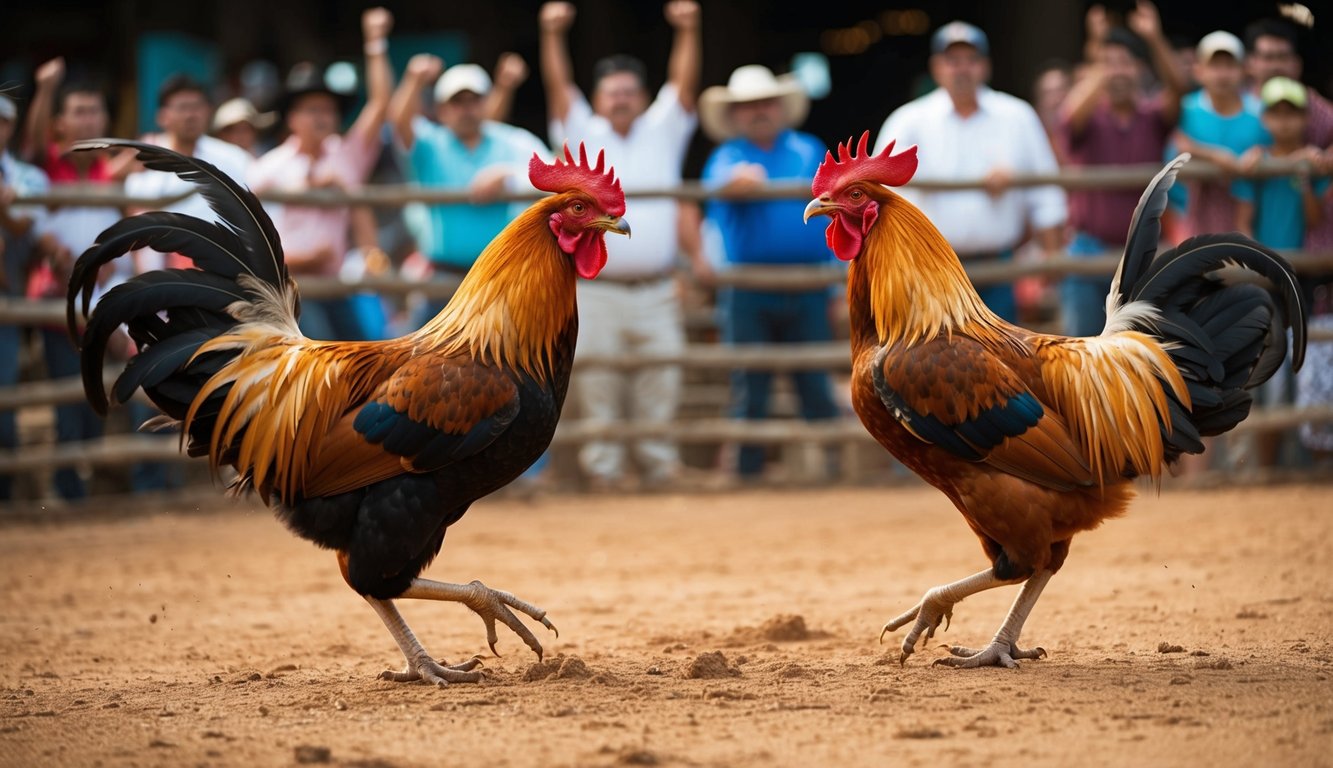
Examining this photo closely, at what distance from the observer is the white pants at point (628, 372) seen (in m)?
10.1

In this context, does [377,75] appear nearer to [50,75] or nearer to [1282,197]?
[50,75]

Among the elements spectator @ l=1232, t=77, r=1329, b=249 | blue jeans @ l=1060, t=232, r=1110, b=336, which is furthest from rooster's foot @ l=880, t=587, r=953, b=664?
spectator @ l=1232, t=77, r=1329, b=249

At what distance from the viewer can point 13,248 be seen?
9.42 meters

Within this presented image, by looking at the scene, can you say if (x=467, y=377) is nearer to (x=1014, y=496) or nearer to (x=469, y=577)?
(x=1014, y=496)

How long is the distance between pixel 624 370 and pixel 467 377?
5332 mm

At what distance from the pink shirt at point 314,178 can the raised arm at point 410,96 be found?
0.24 meters

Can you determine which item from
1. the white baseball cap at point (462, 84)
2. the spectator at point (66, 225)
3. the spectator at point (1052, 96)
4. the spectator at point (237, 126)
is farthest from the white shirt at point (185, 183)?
the spectator at point (1052, 96)

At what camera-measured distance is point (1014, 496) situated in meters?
4.63

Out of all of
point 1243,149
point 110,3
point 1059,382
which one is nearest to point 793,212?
point 1243,149

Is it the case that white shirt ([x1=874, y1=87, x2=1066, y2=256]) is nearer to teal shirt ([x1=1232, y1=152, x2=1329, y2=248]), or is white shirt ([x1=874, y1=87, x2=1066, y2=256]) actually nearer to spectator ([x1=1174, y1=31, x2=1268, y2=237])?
spectator ([x1=1174, y1=31, x2=1268, y2=237])

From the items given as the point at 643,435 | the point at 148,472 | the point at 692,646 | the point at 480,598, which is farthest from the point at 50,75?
the point at 692,646

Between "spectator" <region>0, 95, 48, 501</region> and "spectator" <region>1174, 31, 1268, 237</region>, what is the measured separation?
24.1 feet

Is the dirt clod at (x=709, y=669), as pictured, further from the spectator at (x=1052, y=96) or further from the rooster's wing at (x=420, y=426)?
the spectator at (x=1052, y=96)

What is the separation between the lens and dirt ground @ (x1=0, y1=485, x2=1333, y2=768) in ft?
12.8
